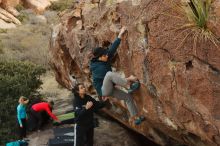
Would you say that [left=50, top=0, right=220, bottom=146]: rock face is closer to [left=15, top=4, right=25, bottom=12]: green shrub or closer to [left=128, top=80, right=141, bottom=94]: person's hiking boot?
[left=128, top=80, right=141, bottom=94]: person's hiking boot

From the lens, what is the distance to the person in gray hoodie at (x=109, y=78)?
858cm

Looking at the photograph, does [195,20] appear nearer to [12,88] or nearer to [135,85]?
[135,85]

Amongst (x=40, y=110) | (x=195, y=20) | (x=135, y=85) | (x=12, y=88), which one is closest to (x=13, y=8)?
(x=12, y=88)

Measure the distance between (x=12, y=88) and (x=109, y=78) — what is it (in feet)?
21.7

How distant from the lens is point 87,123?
10180 mm

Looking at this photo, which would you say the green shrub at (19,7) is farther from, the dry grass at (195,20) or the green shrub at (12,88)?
the dry grass at (195,20)

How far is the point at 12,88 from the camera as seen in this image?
47.4 feet

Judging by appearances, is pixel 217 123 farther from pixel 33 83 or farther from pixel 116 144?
pixel 33 83

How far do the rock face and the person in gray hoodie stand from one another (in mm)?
169

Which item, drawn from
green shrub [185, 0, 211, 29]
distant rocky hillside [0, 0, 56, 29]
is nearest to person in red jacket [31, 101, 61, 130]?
green shrub [185, 0, 211, 29]

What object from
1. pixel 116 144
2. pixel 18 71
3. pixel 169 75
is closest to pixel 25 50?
pixel 18 71

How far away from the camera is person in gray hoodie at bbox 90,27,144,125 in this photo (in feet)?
28.1

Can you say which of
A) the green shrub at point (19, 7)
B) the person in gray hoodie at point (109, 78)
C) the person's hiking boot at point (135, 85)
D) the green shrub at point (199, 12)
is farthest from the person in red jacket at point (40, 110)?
the green shrub at point (19, 7)

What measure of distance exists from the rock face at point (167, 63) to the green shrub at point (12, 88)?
444 cm
